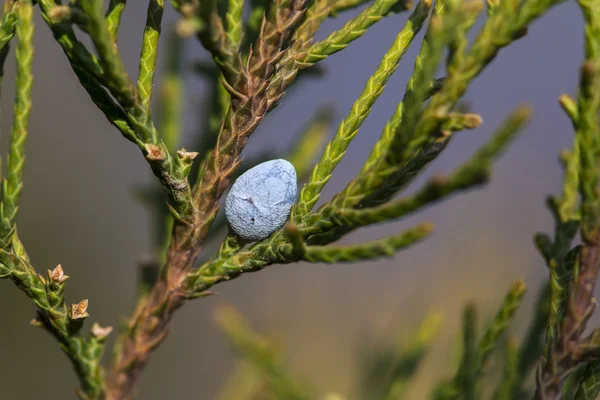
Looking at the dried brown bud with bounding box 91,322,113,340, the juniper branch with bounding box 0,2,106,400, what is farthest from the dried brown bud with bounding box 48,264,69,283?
the dried brown bud with bounding box 91,322,113,340

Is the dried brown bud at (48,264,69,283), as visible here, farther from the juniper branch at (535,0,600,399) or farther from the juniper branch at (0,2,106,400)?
the juniper branch at (535,0,600,399)

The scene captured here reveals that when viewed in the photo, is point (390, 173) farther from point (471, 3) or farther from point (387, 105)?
point (387, 105)

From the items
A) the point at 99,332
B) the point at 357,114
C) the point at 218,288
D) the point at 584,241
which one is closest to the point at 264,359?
the point at 99,332

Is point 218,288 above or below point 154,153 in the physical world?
below

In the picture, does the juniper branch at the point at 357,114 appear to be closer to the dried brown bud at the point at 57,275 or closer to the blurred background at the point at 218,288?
the dried brown bud at the point at 57,275

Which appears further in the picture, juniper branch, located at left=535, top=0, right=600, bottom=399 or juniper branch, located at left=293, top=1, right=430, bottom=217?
juniper branch, located at left=293, top=1, right=430, bottom=217

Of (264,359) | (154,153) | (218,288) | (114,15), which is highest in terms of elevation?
(114,15)

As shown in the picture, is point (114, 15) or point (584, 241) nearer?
point (584, 241)

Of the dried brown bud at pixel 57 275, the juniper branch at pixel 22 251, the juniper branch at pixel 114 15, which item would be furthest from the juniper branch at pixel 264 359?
the juniper branch at pixel 114 15

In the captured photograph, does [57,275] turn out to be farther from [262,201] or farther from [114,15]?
[114,15]
